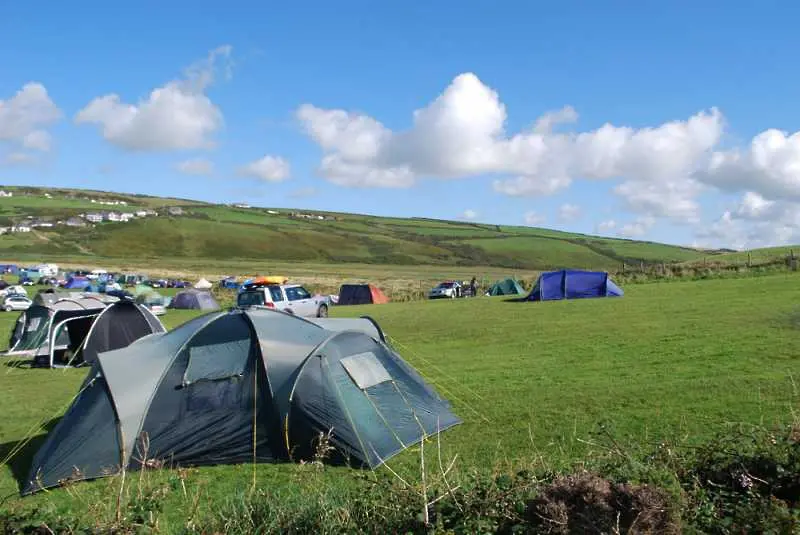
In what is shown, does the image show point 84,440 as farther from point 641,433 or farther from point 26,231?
point 26,231

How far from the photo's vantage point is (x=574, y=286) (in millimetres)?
33438

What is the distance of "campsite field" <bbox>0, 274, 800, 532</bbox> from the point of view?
29.8 ft

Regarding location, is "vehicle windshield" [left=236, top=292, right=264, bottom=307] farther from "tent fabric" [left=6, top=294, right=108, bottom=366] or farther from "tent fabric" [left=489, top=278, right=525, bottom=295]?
"tent fabric" [left=489, top=278, right=525, bottom=295]

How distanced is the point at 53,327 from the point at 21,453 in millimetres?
10582

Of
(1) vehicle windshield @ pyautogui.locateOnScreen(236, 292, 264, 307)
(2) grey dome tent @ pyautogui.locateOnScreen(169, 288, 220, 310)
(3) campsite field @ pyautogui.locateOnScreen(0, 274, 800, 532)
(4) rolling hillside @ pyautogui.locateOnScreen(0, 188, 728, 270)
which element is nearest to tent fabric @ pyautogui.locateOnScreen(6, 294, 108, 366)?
(3) campsite field @ pyautogui.locateOnScreen(0, 274, 800, 532)

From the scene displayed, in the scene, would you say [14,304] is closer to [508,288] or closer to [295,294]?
[295,294]

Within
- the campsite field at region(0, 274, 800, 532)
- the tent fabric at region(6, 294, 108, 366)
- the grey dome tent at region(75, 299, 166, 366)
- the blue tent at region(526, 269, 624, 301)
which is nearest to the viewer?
the campsite field at region(0, 274, 800, 532)

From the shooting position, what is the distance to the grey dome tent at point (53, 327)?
20.4 meters

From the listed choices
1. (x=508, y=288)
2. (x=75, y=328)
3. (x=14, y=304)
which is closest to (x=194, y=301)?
(x=14, y=304)

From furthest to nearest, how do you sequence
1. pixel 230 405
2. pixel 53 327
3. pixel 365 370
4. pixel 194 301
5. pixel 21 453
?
pixel 194 301 < pixel 53 327 < pixel 21 453 < pixel 365 370 < pixel 230 405

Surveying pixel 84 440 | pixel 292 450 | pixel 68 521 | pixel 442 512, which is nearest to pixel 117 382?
pixel 84 440

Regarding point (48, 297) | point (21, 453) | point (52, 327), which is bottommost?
point (21, 453)

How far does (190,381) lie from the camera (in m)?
9.98

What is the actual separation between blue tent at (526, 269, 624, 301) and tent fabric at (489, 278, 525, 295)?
10.1 metres
